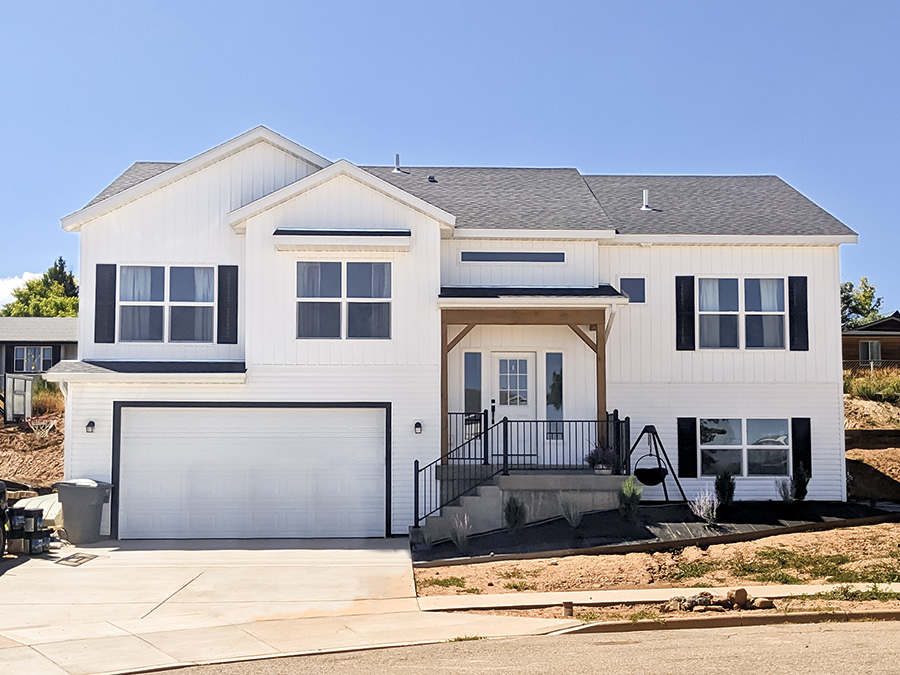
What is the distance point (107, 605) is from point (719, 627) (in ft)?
23.7

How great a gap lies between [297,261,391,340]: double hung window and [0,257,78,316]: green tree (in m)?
55.0

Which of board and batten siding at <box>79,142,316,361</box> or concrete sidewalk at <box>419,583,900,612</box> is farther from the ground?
board and batten siding at <box>79,142,316,361</box>

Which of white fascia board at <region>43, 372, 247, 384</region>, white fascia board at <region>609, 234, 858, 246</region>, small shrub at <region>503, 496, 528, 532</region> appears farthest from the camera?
white fascia board at <region>609, 234, 858, 246</region>

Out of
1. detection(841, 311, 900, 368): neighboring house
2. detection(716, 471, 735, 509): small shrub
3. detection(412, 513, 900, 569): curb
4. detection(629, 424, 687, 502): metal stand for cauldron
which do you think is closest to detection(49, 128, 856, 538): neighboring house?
detection(629, 424, 687, 502): metal stand for cauldron

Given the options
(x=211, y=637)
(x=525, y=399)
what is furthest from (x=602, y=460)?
(x=211, y=637)

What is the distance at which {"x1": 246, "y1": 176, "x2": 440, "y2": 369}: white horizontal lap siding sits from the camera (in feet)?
57.4

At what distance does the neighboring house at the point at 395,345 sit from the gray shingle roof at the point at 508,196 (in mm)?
107

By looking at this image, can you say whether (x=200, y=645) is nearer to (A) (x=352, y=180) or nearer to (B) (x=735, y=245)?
(A) (x=352, y=180)

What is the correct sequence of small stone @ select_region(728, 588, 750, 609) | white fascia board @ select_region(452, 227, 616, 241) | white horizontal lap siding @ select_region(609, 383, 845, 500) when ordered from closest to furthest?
small stone @ select_region(728, 588, 750, 609) → white fascia board @ select_region(452, 227, 616, 241) → white horizontal lap siding @ select_region(609, 383, 845, 500)

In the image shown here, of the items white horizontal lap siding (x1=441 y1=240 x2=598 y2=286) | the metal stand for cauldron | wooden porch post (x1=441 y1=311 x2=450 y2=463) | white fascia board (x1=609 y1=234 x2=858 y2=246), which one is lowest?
the metal stand for cauldron

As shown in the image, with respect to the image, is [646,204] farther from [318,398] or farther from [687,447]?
[318,398]

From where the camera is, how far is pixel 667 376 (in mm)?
18891

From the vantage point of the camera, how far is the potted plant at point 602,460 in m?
16.5

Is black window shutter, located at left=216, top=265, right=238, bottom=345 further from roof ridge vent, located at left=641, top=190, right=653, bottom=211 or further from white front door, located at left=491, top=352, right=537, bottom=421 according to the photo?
roof ridge vent, located at left=641, top=190, right=653, bottom=211
